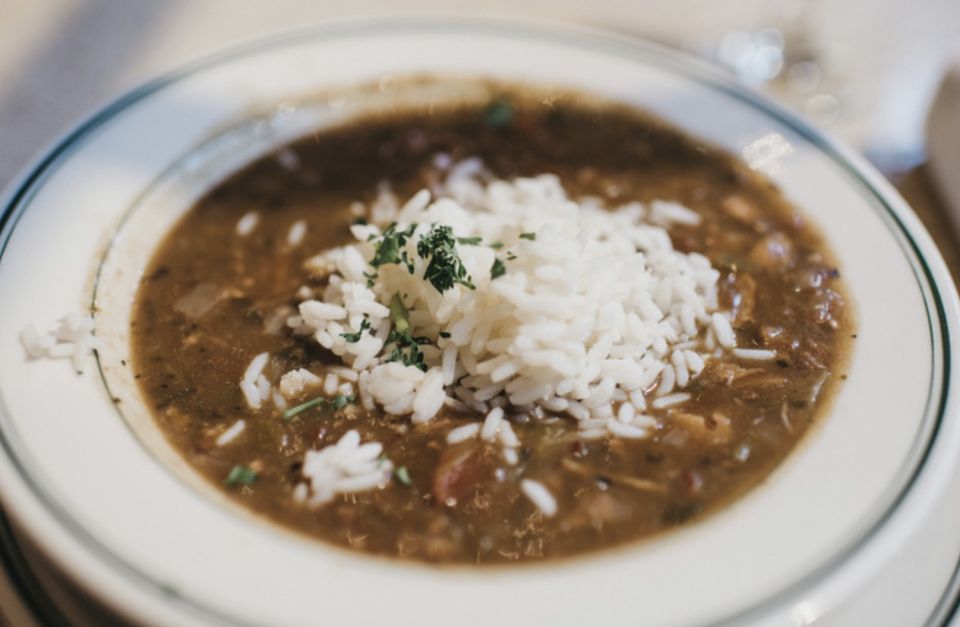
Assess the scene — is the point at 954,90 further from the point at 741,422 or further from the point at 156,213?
the point at 156,213

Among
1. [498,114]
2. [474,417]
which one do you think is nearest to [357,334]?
[474,417]

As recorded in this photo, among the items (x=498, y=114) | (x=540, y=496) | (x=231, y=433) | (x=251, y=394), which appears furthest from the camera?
(x=498, y=114)

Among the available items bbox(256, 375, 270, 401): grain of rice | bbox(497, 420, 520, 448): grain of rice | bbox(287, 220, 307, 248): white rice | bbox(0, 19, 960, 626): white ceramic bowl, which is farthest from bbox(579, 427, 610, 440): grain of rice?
bbox(287, 220, 307, 248): white rice

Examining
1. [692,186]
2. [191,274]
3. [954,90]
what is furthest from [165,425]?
[954,90]

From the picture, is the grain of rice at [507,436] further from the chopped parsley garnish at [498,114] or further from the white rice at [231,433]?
the chopped parsley garnish at [498,114]

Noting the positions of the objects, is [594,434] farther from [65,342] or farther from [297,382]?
[65,342]
